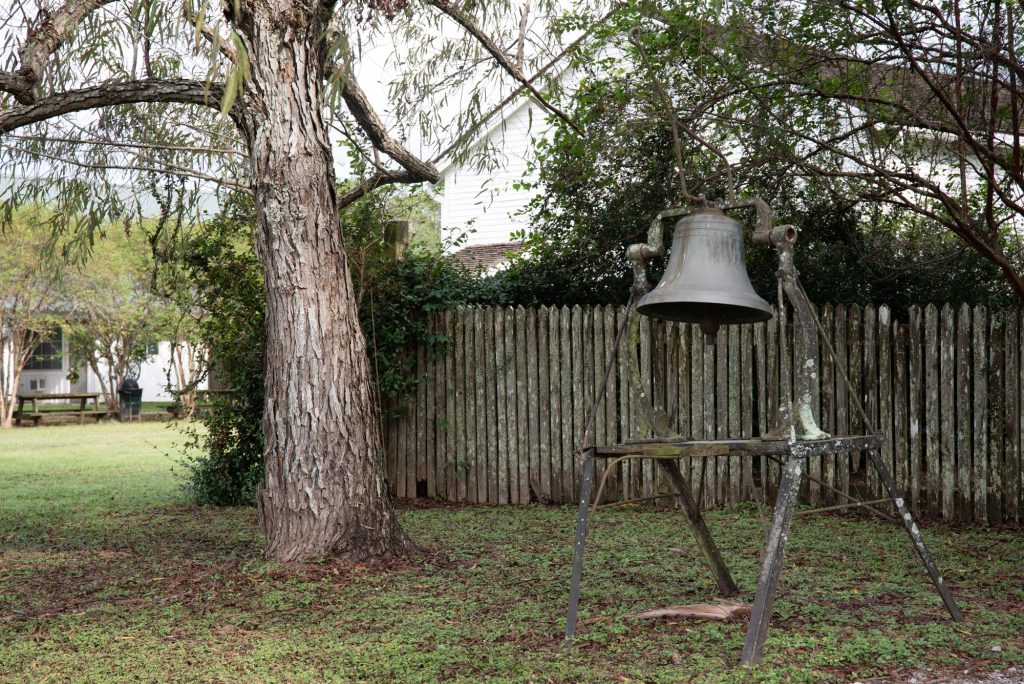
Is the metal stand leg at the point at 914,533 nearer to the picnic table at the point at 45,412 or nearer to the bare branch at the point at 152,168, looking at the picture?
the bare branch at the point at 152,168

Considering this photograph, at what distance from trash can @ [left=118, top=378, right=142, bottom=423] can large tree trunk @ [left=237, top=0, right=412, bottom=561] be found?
1815cm

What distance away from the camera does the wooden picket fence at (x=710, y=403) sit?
24.2ft

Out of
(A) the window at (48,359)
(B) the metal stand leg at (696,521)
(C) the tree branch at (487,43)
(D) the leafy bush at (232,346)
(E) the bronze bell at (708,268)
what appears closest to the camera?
(E) the bronze bell at (708,268)

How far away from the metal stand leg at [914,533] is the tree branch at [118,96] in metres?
4.70

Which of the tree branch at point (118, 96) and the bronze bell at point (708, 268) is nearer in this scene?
the bronze bell at point (708, 268)

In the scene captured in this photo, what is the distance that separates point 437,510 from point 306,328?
3157mm

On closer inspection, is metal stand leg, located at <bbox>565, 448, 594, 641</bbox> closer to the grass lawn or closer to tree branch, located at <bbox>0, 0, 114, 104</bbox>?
the grass lawn

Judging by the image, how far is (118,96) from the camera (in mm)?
6309

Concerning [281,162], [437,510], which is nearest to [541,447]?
[437,510]

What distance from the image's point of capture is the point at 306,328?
20.0ft

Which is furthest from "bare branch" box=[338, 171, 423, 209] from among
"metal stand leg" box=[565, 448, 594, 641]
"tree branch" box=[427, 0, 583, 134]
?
"metal stand leg" box=[565, 448, 594, 641]

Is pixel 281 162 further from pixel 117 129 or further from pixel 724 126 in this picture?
pixel 724 126

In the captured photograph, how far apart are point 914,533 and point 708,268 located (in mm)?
1601

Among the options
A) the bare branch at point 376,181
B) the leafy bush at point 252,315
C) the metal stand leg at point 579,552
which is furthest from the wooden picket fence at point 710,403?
the metal stand leg at point 579,552
